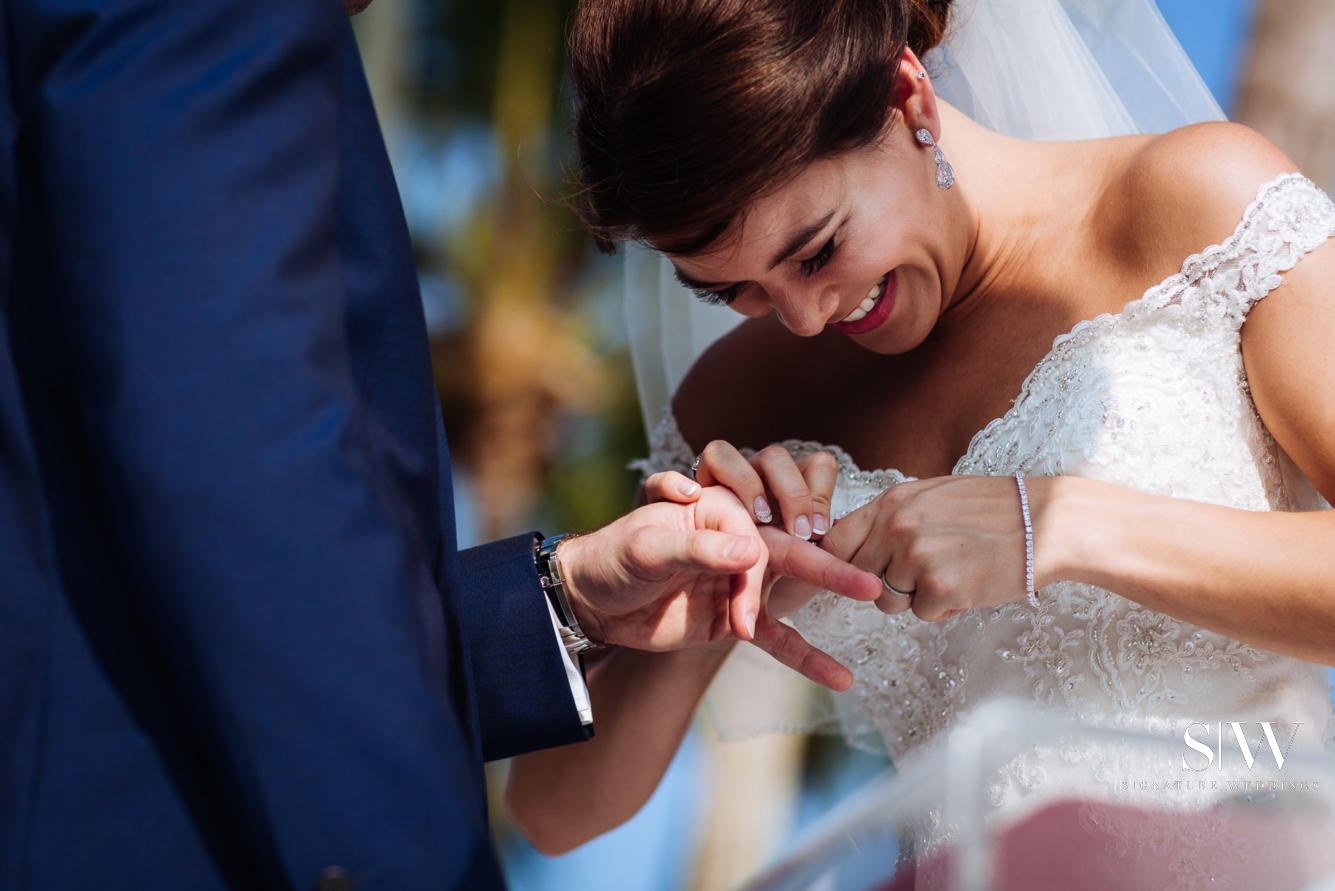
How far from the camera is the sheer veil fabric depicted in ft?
5.21

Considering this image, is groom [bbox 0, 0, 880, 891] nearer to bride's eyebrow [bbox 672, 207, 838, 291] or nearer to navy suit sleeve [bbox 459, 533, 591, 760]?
navy suit sleeve [bbox 459, 533, 591, 760]

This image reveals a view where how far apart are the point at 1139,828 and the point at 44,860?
3.25 feet

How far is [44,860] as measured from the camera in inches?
22.9

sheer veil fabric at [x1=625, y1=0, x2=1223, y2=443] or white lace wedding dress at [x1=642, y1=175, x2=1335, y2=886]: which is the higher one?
sheer veil fabric at [x1=625, y1=0, x2=1223, y2=443]

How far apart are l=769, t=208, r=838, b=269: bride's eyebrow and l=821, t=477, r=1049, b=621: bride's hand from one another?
292 mm

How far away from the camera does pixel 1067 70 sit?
5.25ft

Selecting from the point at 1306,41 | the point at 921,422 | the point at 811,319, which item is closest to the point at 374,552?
the point at 811,319

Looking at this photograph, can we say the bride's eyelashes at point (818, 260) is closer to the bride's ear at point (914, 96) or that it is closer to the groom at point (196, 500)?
the bride's ear at point (914, 96)

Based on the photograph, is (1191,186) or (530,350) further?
(530,350)

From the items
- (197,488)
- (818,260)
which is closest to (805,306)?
(818,260)

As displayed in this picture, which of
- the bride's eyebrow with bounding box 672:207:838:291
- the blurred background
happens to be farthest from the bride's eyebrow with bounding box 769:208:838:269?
the blurred background

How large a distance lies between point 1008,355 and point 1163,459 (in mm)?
249

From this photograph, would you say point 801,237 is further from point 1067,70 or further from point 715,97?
point 1067,70

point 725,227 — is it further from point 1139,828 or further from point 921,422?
point 1139,828
